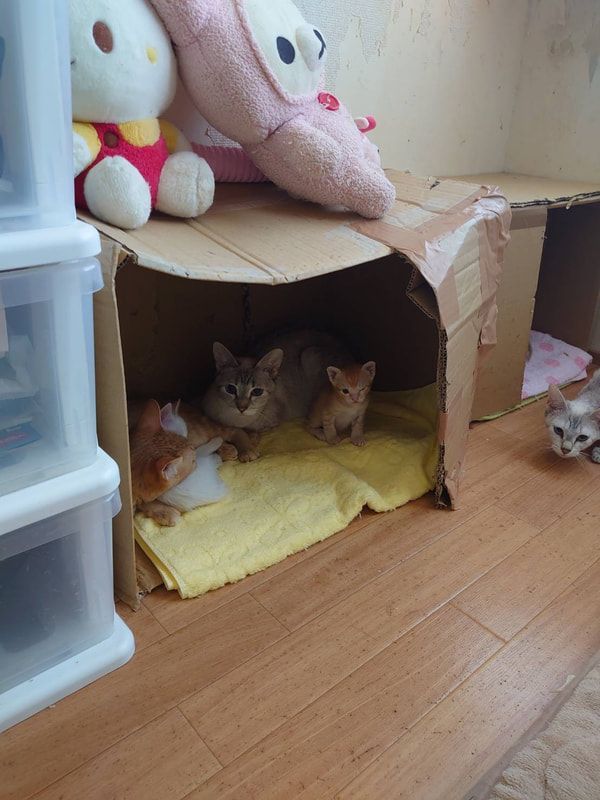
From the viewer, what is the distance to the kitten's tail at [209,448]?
52.4 inches

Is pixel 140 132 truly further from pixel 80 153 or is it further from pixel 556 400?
pixel 556 400

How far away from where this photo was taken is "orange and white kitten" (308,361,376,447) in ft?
4.65

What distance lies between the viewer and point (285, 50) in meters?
1.06

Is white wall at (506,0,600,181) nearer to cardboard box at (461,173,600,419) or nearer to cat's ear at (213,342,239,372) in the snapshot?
cardboard box at (461,173,600,419)

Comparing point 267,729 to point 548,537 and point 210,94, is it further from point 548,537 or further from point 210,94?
point 210,94

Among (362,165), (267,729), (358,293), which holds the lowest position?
(267,729)

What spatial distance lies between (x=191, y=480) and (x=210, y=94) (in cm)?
71

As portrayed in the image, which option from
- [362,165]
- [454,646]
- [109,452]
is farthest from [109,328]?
[454,646]


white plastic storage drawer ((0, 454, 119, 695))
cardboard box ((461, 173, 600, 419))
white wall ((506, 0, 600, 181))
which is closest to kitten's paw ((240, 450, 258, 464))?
white plastic storage drawer ((0, 454, 119, 695))

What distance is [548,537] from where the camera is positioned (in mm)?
1242

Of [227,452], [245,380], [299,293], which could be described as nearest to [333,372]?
[245,380]

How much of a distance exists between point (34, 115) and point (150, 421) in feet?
2.21

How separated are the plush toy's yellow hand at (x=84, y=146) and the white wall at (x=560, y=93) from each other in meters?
1.64

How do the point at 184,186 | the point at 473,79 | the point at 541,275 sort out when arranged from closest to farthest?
the point at 184,186, the point at 473,79, the point at 541,275
